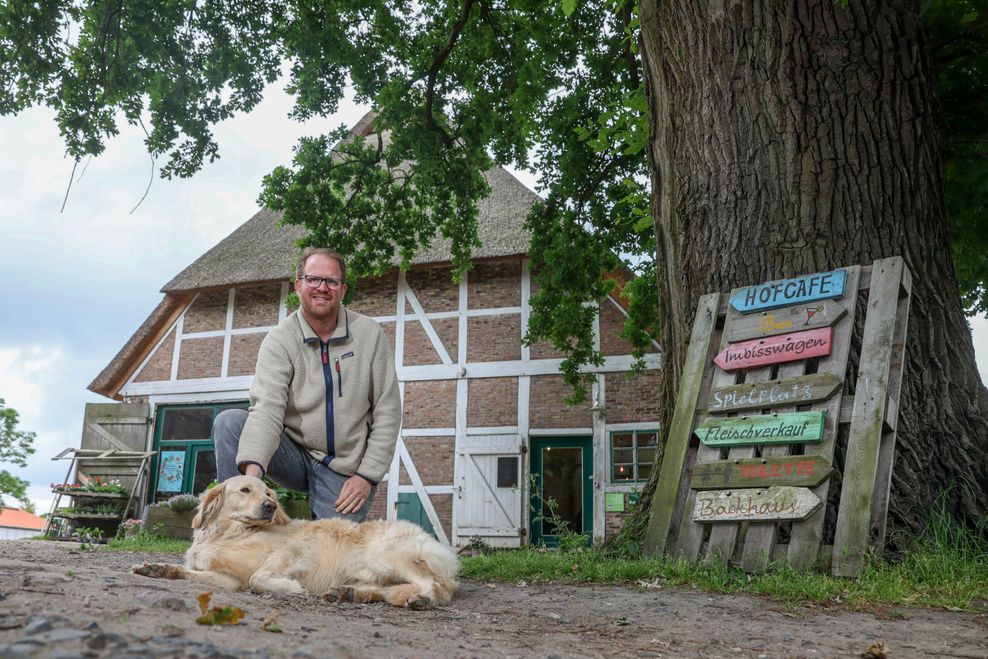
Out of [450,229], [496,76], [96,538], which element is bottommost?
[96,538]

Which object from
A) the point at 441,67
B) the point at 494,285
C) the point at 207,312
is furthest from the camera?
the point at 207,312

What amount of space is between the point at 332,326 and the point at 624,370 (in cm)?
955

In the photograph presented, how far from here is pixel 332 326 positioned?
15.0 ft

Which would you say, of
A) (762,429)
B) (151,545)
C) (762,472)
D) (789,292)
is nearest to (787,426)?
(762,429)

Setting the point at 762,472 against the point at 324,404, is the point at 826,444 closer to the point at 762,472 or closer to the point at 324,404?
the point at 762,472

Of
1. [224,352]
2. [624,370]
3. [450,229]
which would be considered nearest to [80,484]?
[224,352]

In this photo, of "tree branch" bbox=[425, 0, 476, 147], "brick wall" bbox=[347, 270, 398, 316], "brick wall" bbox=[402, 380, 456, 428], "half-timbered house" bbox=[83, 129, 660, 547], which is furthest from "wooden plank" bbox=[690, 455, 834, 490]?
"brick wall" bbox=[347, 270, 398, 316]

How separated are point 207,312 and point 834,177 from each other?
1450 centimetres

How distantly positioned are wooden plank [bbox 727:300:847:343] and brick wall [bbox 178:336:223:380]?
44.0 ft

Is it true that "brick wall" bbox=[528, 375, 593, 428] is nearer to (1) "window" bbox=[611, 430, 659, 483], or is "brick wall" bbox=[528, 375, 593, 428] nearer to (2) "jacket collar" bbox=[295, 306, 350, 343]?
(1) "window" bbox=[611, 430, 659, 483]

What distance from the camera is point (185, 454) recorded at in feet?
52.6

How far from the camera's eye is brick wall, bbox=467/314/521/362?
46.9ft

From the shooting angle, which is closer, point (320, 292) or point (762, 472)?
point (762, 472)

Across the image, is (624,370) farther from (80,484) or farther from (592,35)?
(80,484)
